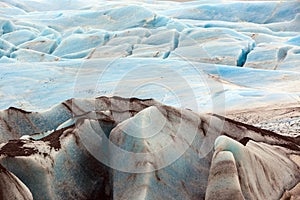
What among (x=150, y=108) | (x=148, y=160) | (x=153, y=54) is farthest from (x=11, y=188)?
(x=153, y=54)

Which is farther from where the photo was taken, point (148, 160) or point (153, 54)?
point (153, 54)

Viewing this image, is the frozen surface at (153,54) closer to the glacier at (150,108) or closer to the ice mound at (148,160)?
the glacier at (150,108)

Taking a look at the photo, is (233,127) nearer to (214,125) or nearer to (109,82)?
(214,125)

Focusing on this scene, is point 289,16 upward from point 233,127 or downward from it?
downward

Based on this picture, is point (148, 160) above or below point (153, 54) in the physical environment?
above

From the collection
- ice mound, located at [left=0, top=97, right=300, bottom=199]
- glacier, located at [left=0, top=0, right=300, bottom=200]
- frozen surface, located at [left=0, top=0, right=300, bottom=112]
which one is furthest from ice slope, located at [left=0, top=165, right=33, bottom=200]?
frozen surface, located at [left=0, top=0, right=300, bottom=112]

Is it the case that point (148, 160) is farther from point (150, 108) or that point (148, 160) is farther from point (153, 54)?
point (153, 54)

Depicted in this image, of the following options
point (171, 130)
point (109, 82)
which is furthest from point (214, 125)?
point (109, 82)

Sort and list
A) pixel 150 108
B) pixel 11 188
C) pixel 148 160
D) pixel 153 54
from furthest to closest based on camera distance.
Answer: pixel 153 54 → pixel 150 108 → pixel 148 160 → pixel 11 188
